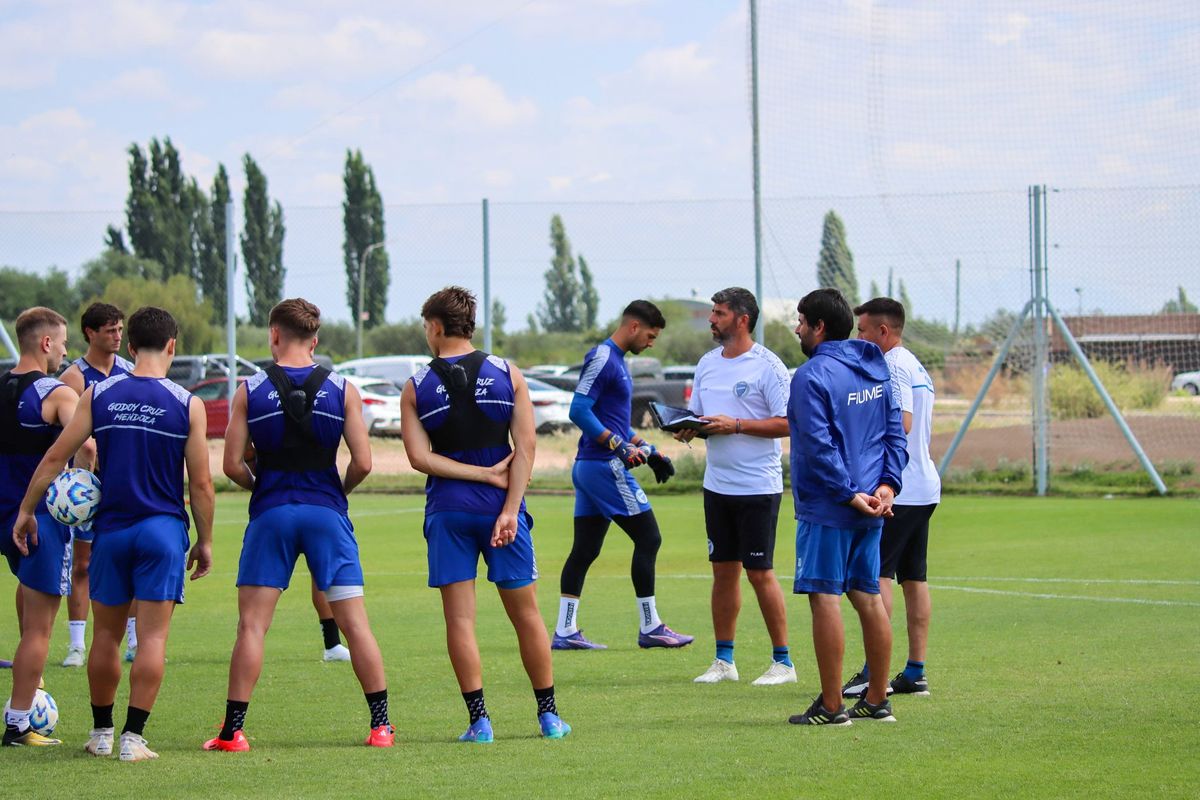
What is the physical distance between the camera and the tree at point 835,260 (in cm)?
2030

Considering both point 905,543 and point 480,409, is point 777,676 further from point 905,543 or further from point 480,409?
point 480,409

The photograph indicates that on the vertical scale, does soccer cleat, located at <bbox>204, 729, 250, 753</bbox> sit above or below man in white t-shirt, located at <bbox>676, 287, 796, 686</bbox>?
below

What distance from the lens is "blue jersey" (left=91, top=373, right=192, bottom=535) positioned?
578cm

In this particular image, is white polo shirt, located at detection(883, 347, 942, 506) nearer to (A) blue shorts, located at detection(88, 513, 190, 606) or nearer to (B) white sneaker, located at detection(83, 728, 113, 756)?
(A) blue shorts, located at detection(88, 513, 190, 606)

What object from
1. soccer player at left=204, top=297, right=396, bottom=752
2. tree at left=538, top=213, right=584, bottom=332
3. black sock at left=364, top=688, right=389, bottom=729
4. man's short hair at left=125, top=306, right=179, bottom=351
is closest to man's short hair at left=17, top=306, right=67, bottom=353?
man's short hair at left=125, top=306, right=179, bottom=351

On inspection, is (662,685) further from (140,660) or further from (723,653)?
(140,660)

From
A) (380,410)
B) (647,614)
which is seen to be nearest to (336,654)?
(647,614)

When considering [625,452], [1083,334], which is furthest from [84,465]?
[1083,334]

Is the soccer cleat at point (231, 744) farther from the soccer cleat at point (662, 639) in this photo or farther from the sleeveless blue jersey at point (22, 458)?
the soccer cleat at point (662, 639)

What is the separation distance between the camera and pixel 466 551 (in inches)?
242

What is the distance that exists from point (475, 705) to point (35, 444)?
8.18 ft

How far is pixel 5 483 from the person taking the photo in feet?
22.1

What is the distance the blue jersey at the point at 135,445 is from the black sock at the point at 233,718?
835 millimetres

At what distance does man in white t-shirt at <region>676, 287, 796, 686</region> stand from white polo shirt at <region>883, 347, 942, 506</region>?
2.20 feet
